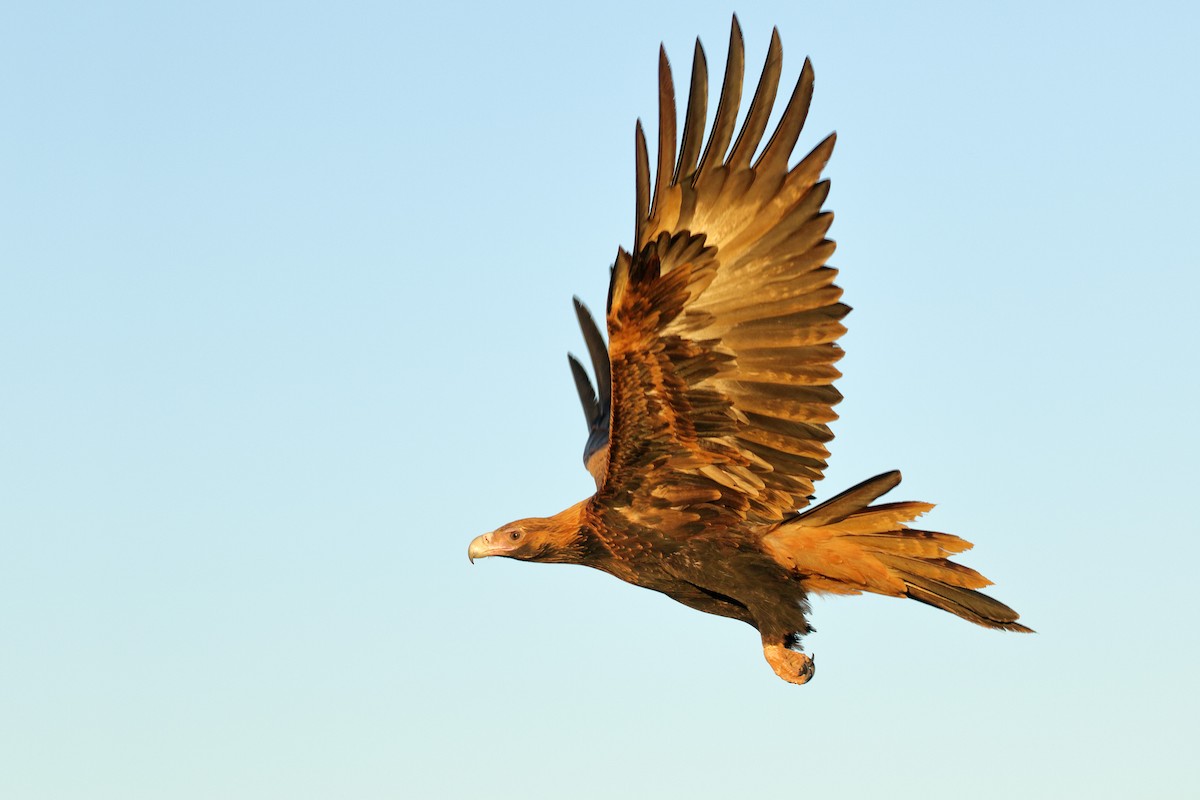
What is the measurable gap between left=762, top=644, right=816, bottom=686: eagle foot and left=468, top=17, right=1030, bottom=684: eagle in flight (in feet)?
0.03

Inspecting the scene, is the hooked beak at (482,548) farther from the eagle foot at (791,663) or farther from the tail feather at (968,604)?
the tail feather at (968,604)

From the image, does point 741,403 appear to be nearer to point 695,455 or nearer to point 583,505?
point 695,455

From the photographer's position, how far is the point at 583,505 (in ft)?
27.2

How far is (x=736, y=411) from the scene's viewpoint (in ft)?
25.5

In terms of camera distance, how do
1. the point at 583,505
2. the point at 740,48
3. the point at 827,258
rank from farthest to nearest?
the point at 583,505 < the point at 827,258 < the point at 740,48

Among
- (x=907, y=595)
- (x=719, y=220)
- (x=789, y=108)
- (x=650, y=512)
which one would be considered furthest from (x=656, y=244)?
(x=907, y=595)

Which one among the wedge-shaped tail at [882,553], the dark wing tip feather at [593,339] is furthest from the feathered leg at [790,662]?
the dark wing tip feather at [593,339]

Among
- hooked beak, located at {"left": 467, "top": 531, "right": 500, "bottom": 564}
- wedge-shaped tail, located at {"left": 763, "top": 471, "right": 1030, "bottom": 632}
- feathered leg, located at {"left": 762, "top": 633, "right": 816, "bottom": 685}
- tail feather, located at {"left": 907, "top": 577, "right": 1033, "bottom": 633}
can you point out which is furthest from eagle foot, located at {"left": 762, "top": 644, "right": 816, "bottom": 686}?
hooked beak, located at {"left": 467, "top": 531, "right": 500, "bottom": 564}

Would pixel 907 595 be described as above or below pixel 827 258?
below

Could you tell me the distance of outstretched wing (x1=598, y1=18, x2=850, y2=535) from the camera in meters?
7.20

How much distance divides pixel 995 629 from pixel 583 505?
2.18 metres

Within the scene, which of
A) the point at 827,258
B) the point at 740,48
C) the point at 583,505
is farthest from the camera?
the point at 583,505

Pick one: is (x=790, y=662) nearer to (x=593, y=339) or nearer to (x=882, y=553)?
(x=882, y=553)

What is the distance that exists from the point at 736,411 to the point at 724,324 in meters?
0.46
